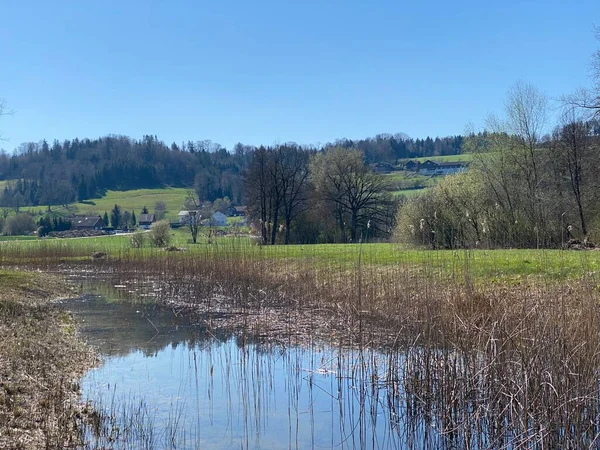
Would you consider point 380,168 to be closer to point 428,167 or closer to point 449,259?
point 428,167

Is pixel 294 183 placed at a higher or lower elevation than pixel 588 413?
higher

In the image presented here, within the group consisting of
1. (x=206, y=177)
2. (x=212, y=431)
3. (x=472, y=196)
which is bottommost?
(x=212, y=431)

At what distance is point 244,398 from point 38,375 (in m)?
2.83

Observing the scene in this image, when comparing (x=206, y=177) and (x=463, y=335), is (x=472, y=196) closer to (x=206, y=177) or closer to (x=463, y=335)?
(x=463, y=335)

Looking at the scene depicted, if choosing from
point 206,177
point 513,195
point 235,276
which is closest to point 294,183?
point 513,195

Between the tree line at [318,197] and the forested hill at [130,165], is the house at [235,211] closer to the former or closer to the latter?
the forested hill at [130,165]

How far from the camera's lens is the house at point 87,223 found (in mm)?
89175

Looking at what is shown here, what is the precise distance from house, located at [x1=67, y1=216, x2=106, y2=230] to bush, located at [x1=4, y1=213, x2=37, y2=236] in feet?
26.0

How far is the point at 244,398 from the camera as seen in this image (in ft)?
27.3

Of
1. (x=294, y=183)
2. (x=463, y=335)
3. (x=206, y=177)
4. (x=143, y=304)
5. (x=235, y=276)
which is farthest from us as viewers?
(x=206, y=177)

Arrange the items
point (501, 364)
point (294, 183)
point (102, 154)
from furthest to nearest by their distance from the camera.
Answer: point (102, 154), point (294, 183), point (501, 364)

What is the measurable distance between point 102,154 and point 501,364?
145451 mm

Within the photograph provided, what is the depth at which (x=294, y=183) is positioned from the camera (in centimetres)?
4906

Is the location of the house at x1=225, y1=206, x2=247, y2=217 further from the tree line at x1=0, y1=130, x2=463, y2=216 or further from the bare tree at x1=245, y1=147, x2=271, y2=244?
the bare tree at x1=245, y1=147, x2=271, y2=244
